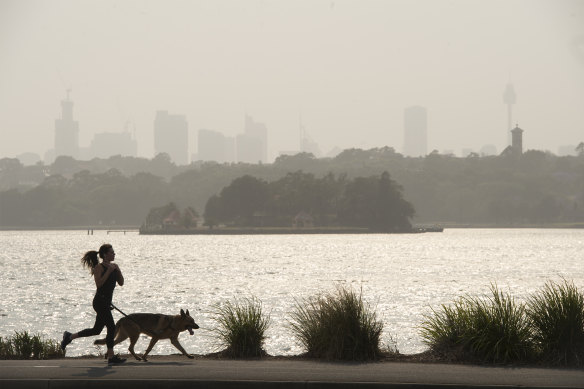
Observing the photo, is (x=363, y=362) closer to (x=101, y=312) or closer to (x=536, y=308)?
(x=536, y=308)

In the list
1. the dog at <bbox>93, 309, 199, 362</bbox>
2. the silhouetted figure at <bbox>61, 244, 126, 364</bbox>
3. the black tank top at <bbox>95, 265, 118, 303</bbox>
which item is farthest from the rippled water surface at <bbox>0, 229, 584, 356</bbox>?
the black tank top at <bbox>95, 265, 118, 303</bbox>

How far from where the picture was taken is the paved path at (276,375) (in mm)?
12305

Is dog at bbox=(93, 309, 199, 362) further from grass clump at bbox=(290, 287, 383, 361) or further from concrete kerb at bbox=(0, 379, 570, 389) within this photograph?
concrete kerb at bbox=(0, 379, 570, 389)

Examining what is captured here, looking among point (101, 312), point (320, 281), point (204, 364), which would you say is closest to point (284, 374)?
point (204, 364)

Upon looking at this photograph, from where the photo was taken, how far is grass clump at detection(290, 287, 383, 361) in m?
14.9

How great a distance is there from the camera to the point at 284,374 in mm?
13016

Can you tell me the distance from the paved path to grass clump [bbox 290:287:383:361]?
0.62 m

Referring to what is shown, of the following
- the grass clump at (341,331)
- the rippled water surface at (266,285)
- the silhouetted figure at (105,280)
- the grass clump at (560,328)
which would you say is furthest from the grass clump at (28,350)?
the grass clump at (560,328)

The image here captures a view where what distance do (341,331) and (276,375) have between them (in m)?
2.34

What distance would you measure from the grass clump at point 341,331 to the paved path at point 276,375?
0.62 metres

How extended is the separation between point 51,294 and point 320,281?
979 inches

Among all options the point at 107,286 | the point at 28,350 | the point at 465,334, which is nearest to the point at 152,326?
the point at 107,286

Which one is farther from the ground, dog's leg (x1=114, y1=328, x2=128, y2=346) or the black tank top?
the black tank top

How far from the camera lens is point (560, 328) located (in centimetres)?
1452
